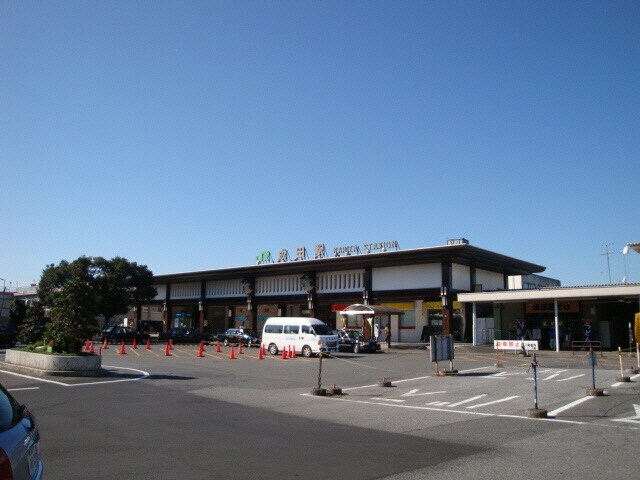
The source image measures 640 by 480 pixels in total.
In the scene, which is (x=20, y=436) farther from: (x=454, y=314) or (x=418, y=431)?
(x=454, y=314)

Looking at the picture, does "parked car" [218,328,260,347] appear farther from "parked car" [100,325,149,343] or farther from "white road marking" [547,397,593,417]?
"white road marking" [547,397,593,417]

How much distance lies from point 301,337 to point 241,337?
36.1ft

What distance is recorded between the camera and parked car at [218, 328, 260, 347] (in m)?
42.3

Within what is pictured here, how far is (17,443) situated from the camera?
429 cm

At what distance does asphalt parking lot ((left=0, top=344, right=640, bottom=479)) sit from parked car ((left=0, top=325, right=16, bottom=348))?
70.9 feet

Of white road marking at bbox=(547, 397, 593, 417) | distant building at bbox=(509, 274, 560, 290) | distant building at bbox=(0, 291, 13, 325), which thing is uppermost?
distant building at bbox=(509, 274, 560, 290)

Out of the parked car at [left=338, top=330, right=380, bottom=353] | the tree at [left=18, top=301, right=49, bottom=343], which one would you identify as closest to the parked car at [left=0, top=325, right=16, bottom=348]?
the tree at [left=18, top=301, right=49, bottom=343]

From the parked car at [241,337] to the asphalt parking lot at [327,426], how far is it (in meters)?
21.9

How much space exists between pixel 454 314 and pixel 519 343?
479 inches

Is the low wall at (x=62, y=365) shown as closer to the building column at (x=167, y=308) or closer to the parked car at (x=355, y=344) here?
the parked car at (x=355, y=344)

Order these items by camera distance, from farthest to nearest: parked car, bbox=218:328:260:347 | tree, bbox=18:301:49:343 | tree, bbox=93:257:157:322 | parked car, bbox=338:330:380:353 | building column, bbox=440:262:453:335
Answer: tree, bbox=93:257:157:322
parked car, bbox=218:328:260:347
building column, bbox=440:262:453:335
parked car, bbox=338:330:380:353
tree, bbox=18:301:49:343

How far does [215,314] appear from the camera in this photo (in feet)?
219

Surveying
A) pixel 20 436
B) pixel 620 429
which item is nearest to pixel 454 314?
pixel 620 429

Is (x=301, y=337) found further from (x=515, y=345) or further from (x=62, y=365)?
(x=62, y=365)
